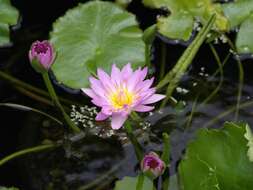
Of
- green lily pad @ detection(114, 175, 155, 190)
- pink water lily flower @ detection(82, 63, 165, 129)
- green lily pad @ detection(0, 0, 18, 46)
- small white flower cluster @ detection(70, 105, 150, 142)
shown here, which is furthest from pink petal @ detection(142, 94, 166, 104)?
green lily pad @ detection(0, 0, 18, 46)

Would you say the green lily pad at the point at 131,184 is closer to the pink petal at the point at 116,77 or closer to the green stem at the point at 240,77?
the pink petal at the point at 116,77

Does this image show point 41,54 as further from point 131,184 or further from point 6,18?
point 6,18

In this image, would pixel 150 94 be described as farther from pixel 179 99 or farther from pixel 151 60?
pixel 151 60

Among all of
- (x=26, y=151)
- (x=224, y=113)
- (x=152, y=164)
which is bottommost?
(x=26, y=151)

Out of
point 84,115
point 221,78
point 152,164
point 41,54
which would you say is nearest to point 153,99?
point 152,164

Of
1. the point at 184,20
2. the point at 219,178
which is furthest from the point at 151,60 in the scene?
the point at 219,178

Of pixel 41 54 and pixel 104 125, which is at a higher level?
pixel 41 54
